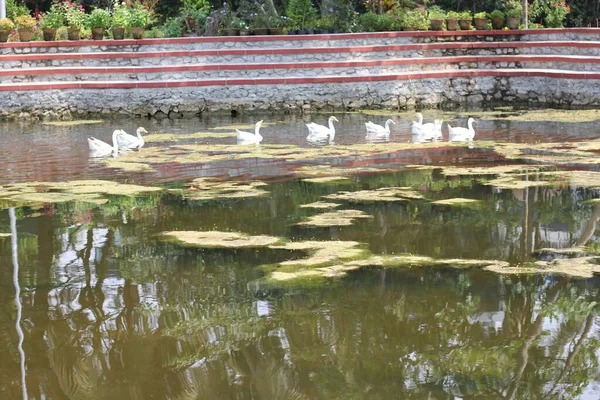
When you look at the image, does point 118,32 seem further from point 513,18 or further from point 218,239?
point 218,239

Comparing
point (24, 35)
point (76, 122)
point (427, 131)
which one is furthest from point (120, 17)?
point (427, 131)

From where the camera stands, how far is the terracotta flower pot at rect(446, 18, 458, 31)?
72.1ft

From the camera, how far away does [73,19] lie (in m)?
22.5

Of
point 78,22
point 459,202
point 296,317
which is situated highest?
point 78,22

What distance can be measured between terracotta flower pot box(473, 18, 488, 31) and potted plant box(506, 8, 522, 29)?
531 mm

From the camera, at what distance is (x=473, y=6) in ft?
84.8

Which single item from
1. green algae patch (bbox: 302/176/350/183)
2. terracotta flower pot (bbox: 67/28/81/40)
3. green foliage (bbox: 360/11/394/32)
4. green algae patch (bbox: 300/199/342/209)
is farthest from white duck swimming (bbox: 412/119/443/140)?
terracotta flower pot (bbox: 67/28/81/40)

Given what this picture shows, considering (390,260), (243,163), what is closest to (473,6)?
(243,163)

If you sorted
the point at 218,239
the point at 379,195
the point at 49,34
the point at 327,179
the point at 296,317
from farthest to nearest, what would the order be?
the point at 49,34 → the point at 327,179 → the point at 379,195 → the point at 218,239 → the point at 296,317

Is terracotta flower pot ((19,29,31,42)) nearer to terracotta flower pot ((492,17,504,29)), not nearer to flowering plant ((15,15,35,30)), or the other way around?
flowering plant ((15,15,35,30))

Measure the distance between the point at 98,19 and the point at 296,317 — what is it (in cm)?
1706

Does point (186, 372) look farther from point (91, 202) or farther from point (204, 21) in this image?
point (204, 21)

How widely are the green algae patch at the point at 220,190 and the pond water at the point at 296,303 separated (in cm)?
16

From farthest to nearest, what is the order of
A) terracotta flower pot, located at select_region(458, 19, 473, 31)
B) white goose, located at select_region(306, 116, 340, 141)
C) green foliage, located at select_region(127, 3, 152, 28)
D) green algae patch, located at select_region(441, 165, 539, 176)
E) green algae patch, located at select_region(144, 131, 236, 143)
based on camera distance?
green foliage, located at select_region(127, 3, 152, 28) → terracotta flower pot, located at select_region(458, 19, 473, 31) → green algae patch, located at select_region(144, 131, 236, 143) → white goose, located at select_region(306, 116, 340, 141) → green algae patch, located at select_region(441, 165, 539, 176)
